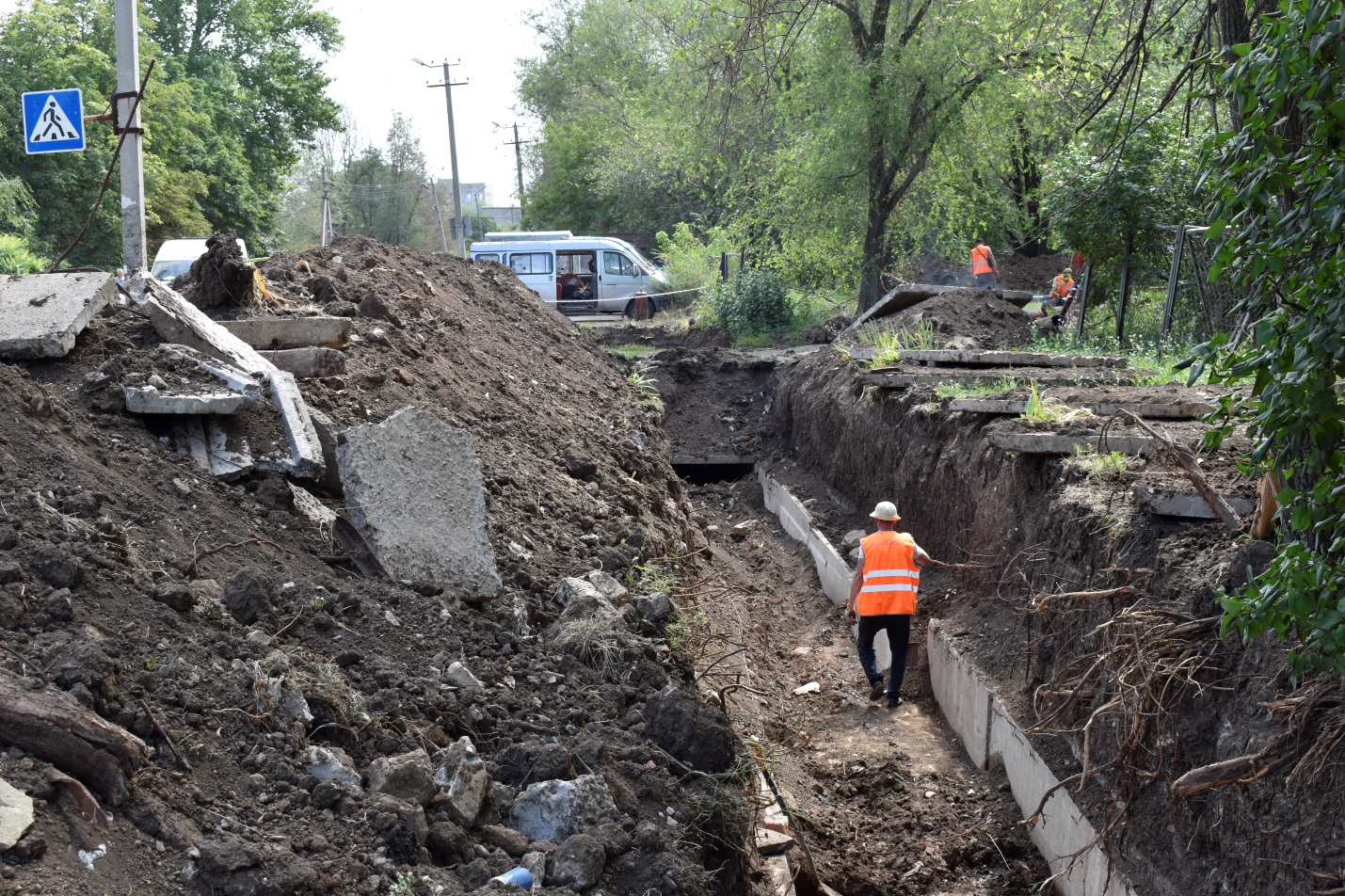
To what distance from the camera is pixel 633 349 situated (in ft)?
71.0

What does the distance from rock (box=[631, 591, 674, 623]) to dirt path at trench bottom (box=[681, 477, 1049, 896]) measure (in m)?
0.30

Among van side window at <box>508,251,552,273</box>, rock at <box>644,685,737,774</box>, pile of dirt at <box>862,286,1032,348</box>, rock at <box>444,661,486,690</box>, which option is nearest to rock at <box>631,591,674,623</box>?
rock at <box>644,685,737,774</box>

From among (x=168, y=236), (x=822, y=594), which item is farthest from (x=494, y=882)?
(x=168, y=236)

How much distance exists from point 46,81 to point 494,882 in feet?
111

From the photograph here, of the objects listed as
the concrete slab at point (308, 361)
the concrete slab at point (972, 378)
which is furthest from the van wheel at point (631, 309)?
the concrete slab at point (308, 361)

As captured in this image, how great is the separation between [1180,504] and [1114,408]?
1.90m

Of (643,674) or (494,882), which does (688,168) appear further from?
(494,882)

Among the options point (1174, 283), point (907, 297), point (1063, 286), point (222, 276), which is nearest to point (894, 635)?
point (222, 276)

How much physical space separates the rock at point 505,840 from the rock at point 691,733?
113 centimetres

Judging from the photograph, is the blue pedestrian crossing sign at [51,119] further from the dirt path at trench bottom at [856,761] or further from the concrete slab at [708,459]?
the concrete slab at [708,459]

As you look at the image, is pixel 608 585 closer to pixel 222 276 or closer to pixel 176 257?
pixel 222 276

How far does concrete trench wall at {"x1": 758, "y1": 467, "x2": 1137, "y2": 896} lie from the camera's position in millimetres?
5227

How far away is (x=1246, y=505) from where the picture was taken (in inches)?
205

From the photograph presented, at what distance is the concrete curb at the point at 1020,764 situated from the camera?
17.1 ft
